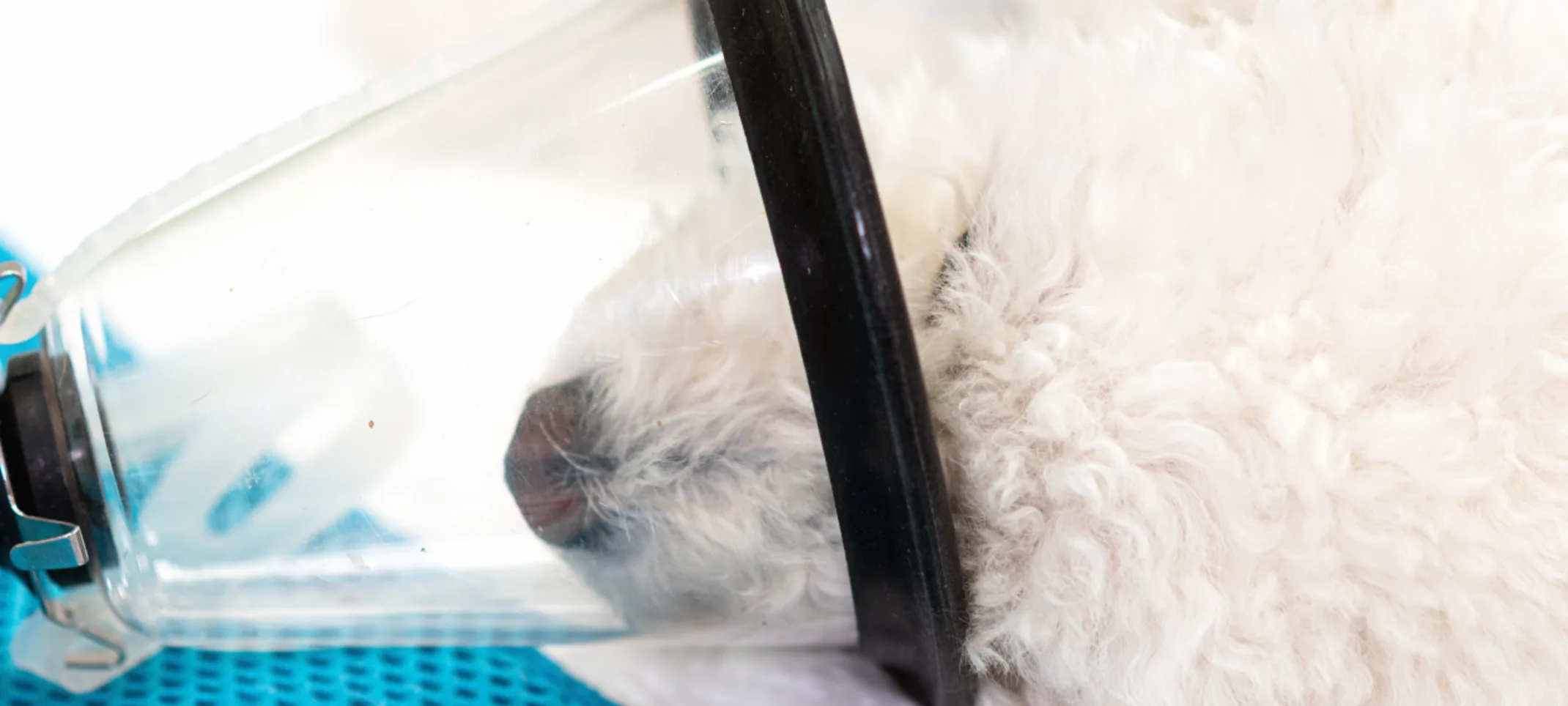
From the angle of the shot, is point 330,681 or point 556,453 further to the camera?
point 330,681

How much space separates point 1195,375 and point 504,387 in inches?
10.8

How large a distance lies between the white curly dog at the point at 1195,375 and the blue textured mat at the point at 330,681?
172 millimetres

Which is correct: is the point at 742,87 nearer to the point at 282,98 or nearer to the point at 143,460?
the point at 143,460

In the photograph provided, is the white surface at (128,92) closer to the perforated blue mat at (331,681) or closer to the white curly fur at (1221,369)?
the perforated blue mat at (331,681)

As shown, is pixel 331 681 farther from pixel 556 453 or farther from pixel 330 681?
pixel 556 453

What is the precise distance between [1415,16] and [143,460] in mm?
586

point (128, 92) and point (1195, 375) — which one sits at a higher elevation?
point (128, 92)

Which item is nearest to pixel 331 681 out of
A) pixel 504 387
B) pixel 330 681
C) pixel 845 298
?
pixel 330 681

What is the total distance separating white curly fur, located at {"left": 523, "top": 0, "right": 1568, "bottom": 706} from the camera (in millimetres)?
324

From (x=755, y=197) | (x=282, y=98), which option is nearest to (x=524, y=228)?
(x=755, y=197)

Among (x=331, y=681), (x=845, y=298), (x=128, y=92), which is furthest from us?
(x=128, y=92)

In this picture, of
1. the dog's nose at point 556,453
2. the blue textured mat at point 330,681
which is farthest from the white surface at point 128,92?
the dog's nose at point 556,453

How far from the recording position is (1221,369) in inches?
13.2

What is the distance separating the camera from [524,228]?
42 centimetres
